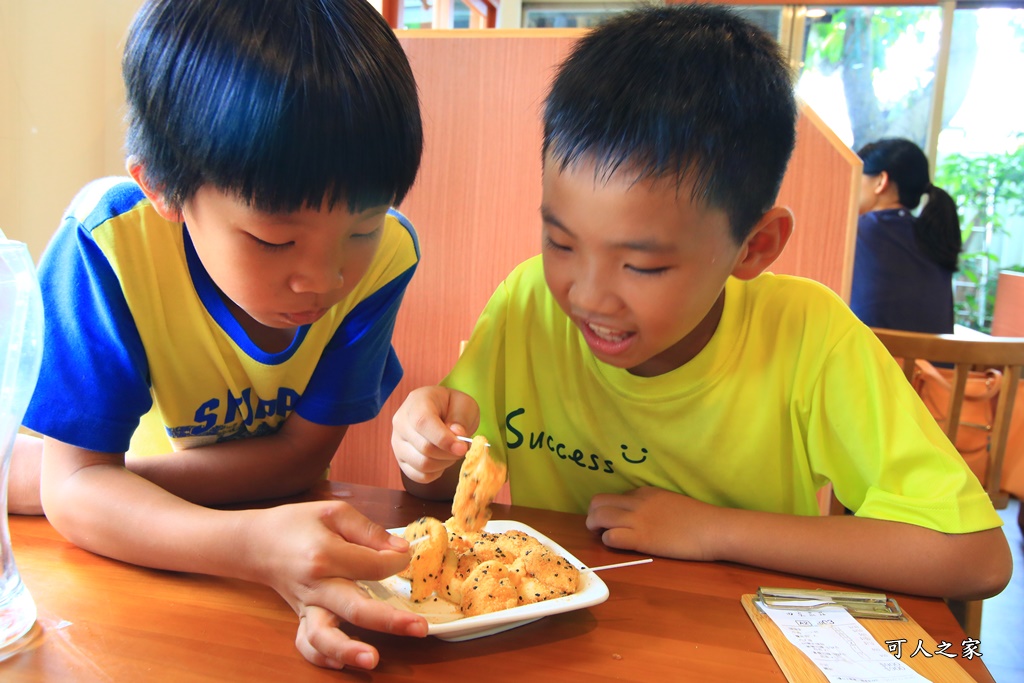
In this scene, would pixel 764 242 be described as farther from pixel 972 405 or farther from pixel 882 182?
pixel 882 182

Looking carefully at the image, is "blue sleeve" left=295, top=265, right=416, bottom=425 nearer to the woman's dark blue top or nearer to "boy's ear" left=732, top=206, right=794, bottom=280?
"boy's ear" left=732, top=206, right=794, bottom=280

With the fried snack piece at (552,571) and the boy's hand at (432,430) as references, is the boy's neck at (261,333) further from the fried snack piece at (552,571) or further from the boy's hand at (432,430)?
the fried snack piece at (552,571)

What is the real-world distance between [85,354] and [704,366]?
822mm

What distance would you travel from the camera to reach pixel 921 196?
3611mm

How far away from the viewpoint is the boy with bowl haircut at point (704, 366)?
3.13ft

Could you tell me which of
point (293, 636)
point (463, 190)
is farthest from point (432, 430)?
point (463, 190)

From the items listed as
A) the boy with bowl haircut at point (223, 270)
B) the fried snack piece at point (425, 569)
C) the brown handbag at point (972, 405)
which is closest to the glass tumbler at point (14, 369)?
the boy with bowl haircut at point (223, 270)

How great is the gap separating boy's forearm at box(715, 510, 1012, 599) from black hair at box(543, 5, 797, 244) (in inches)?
14.9

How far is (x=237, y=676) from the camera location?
2.13ft

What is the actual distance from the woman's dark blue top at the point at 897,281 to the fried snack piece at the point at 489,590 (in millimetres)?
2996

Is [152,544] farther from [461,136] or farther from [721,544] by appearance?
[461,136]

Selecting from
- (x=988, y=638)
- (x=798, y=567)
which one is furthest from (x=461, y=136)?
(x=988, y=638)

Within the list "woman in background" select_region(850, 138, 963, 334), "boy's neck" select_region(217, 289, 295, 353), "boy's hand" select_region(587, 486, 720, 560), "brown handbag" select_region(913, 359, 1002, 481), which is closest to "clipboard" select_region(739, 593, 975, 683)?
"boy's hand" select_region(587, 486, 720, 560)

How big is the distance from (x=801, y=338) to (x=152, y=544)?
895 mm
